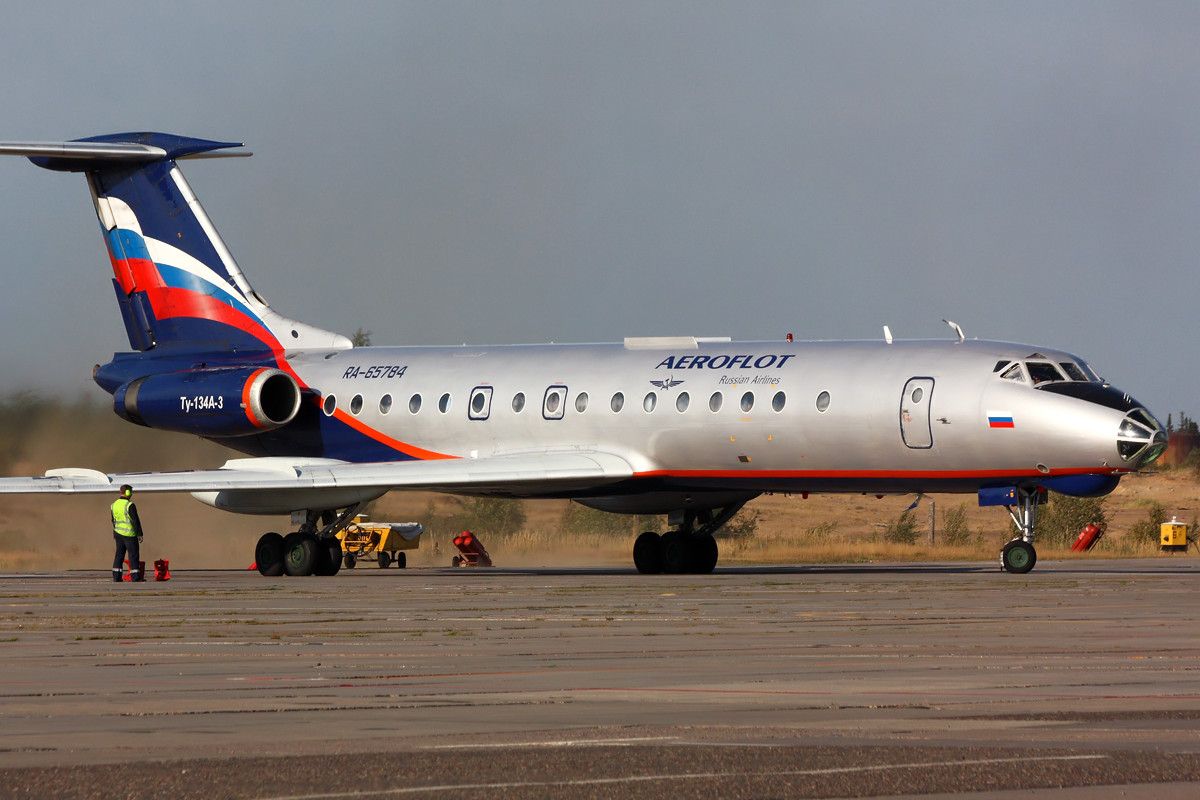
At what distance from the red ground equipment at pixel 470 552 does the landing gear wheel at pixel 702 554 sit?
8.29m

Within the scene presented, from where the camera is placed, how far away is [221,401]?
34781 millimetres

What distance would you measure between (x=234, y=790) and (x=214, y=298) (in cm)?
3036

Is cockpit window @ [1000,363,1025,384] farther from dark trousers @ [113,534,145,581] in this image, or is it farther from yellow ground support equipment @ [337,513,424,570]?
yellow ground support equipment @ [337,513,424,570]

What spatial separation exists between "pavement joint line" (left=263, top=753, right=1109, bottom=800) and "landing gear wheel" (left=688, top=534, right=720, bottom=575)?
2521cm

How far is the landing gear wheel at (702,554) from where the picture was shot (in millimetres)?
34094

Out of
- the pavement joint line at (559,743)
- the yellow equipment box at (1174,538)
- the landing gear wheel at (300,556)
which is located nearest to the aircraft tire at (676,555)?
the landing gear wheel at (300,556)

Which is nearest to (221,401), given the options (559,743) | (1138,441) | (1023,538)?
(1023,538)

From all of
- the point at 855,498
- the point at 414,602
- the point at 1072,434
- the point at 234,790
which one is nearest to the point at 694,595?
the point at 414,602

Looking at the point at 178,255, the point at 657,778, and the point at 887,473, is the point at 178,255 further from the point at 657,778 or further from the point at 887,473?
the point at 657,778

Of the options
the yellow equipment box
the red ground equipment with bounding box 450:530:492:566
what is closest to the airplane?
the red ground equipment with bounding box 450:530:492:566

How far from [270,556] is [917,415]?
1148 cm

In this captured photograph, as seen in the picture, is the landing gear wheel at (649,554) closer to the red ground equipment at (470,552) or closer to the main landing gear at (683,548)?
the main landing gear at (683,548)

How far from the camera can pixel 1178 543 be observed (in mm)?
47281

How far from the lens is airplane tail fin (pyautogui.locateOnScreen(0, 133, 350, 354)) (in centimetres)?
3738
